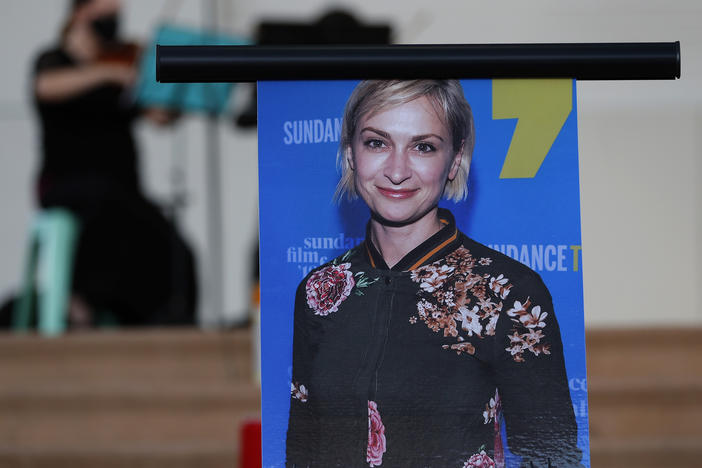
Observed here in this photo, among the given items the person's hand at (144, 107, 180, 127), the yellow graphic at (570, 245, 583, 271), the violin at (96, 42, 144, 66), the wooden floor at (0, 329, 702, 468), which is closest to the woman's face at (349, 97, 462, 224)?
the yellow graphic at (570, 245, 583, 271)

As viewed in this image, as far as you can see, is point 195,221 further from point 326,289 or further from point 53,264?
point 326,289

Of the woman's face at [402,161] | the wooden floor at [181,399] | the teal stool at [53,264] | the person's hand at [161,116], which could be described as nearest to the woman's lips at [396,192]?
the woman's face at [402,161]

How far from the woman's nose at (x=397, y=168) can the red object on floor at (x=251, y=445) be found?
49 centimetres

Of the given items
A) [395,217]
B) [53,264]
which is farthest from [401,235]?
[53,264]

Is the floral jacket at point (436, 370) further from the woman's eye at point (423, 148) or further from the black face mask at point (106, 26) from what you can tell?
the black face mask at point (106, 26)

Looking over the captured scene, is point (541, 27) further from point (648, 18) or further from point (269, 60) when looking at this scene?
point (269, 60)

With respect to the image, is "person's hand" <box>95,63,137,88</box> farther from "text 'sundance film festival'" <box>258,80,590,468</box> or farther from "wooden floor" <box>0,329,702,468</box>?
"text 'sundance film festival'" <box>258,80,590,468</box>

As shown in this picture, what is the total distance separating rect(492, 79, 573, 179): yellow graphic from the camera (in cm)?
62

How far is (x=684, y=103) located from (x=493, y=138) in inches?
129

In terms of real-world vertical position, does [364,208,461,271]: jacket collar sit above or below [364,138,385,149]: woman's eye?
below

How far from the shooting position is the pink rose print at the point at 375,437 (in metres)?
0.61

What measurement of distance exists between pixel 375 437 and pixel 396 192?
0.65 feet

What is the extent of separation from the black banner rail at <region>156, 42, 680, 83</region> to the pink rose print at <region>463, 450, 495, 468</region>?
0.30 m

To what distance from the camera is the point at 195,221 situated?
3775 mm
